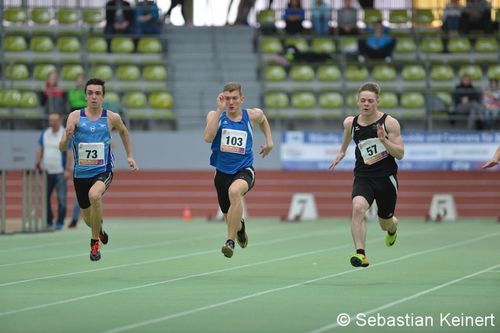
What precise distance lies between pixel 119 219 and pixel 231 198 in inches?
555

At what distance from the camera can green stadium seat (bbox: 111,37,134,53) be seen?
3031cm

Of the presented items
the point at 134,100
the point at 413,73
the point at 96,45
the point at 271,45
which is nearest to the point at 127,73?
Answer: the point at 134,100

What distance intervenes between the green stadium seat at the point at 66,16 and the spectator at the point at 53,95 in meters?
3.64

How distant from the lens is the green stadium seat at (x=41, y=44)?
30.0 metres

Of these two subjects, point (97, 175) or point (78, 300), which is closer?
point (78, 300)

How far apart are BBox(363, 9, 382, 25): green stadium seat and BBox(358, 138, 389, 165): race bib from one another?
18.7 m

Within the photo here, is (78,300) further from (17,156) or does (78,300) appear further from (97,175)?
(17,156)

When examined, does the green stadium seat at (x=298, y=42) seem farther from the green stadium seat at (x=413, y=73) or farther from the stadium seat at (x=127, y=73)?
the stadium seat at (x=127, y=73)

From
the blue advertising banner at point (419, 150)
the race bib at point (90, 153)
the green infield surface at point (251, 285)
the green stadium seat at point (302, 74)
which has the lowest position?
the green infield surface at point (251, 285)

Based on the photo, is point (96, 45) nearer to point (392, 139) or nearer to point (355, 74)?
point (355, 74)

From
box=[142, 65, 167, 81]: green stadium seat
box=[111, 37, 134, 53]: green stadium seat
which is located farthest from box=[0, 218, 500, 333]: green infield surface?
box=[111, 37, 134, 53]: green stadium seat

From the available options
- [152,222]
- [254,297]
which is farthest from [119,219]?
[254,297]

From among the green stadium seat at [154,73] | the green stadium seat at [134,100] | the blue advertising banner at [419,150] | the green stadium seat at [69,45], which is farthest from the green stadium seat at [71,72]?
the blue advertising banner at [419,150]

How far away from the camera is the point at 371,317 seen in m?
9.42
